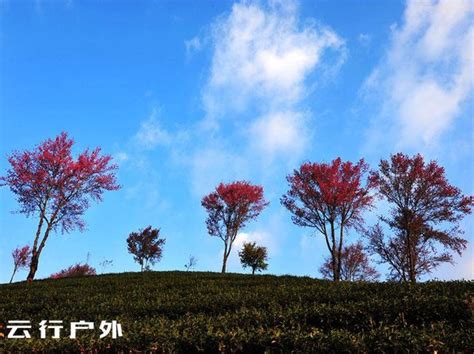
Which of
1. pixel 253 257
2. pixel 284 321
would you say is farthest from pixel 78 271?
pixel 284 321

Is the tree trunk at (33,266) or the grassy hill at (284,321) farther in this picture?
the tree trunk at (33,266)

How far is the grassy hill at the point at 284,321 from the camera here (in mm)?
6488

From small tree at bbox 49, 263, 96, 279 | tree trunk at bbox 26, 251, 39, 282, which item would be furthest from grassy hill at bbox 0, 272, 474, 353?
small tree at bbox 49, 263, 96, 279

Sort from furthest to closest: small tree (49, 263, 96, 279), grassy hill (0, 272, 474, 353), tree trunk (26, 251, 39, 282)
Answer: small tree (49, 263, 96, 279)
tree trunk (26, 251, 39, 282)
grassy hill (0, 272, 474, 353)

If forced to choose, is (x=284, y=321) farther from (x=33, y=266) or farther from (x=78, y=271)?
(x=78, y=271)

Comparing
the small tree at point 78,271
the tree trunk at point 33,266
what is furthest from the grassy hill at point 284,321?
the small tree at point 78,271

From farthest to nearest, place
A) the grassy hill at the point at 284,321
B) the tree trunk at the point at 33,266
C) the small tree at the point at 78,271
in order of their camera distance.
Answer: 1. the small tree at the point at 78,271
2. the tree trunk at the point at 33,266
3. the grassy hill at the point at 284,321

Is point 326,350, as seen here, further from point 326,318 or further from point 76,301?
point 76,301

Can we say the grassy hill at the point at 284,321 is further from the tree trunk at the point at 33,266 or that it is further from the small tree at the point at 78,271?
the small tree at the point at 78,271

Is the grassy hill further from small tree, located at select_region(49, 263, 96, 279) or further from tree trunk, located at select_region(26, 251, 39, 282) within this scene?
small tree, located at select_region(49, 263, 96, 279)

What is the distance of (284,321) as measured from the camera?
338 inches

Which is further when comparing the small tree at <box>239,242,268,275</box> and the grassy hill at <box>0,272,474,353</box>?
the small tree at <box>239,242,268,275</box>

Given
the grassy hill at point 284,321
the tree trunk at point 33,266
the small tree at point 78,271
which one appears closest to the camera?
the grassy hill at point 284,321

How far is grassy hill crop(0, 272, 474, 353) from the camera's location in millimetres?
6488
